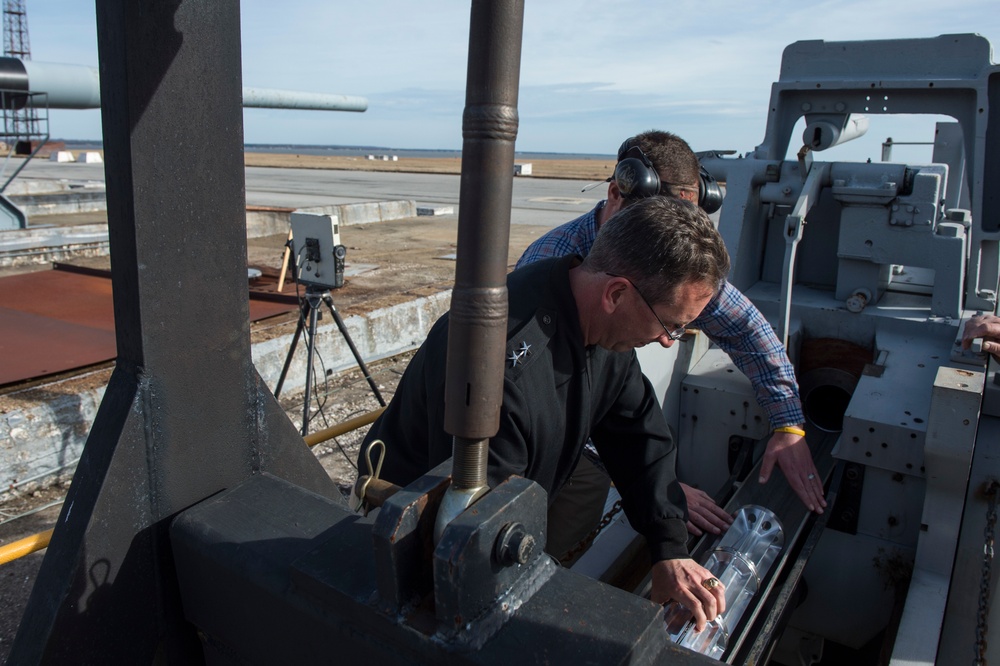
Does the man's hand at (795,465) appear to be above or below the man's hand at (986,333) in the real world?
below

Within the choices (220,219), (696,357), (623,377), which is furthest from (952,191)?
(220,219)

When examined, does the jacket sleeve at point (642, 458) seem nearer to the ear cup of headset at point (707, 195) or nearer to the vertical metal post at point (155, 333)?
the vertical metal post at point (155, 333)

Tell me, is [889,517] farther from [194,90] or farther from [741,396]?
[194,90]

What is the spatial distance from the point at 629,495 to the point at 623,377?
379 mm

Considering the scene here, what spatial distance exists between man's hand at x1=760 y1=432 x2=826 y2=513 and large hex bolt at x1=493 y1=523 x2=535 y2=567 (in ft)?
7.14

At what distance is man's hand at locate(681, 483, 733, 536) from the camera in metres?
2.83

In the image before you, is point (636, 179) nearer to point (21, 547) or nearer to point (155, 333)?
point (155, 333)

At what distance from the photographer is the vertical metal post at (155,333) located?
1309 mm

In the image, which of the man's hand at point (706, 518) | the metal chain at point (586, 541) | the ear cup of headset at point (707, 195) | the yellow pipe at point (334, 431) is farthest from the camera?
the ear cup of headset at point (707, 195)

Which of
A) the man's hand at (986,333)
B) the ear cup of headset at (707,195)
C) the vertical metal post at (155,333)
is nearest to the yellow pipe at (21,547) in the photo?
the vertical metal post at (155,333)

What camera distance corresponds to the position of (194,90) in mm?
1355

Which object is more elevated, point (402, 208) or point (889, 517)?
point (402, 208)

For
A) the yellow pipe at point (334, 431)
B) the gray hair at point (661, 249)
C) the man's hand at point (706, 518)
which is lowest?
the man's hand at point (706, 518)

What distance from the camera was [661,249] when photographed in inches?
76.8
